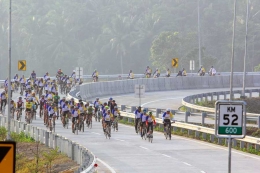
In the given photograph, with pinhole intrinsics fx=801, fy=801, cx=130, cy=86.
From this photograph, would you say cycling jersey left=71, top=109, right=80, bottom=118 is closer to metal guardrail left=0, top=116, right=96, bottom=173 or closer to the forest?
metal guardrail left=0, top=116, right=96, bottom=173

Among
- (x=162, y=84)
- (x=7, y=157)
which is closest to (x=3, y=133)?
(x=7, y=157)

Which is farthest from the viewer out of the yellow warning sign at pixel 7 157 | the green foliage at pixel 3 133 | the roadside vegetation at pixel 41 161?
the green foliage at pixel 3 133

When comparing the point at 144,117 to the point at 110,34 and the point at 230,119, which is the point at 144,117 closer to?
the point at 230,119

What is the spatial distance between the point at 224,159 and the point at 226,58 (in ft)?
257

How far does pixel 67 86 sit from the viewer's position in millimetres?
56719

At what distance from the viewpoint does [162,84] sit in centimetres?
6594

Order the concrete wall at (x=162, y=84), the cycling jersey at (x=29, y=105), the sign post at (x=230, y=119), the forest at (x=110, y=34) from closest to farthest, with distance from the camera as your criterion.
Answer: the sign post at (x=230, y=119) → the cycling jersey at (x=29, y=105) → the concrete wall at (x=162, y=84) → the forest at (x=110, y=34)

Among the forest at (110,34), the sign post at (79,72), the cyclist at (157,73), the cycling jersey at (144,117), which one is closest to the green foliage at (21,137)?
the cycling jersey at (144,117)

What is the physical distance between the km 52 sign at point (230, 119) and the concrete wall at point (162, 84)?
141 feet

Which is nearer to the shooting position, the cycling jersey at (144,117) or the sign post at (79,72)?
the cycling jersey at (144,117)

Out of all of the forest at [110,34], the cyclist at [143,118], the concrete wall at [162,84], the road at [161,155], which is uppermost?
the forest at [110,34]

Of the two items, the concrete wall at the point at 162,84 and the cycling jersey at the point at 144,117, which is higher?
the concrete wall at the point at 162,84

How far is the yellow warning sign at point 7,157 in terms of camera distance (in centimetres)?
693

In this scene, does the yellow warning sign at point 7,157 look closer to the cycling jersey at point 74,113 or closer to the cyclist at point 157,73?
the cycling jersey at point 74,113
